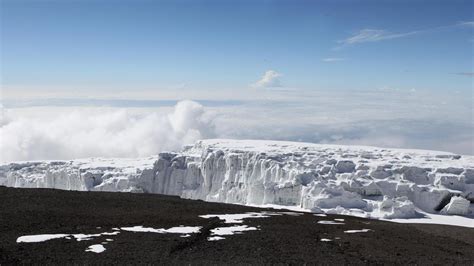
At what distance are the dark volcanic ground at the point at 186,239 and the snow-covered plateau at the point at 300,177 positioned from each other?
2780 centimetres

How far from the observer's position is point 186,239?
24422 mm

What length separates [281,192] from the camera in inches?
2800

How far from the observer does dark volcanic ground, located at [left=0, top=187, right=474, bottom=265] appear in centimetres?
2141

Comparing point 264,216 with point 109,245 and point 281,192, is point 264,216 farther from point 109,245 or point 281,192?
point 281,192

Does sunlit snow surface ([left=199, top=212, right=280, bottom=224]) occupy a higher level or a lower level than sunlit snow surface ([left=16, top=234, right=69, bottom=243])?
lower

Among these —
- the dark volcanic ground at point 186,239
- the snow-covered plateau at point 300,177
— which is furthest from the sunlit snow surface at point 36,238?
the snow-covered plateau at point 300,177

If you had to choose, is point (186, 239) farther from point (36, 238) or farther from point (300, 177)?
point (300, 177)

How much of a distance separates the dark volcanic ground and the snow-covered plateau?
27.8 metres

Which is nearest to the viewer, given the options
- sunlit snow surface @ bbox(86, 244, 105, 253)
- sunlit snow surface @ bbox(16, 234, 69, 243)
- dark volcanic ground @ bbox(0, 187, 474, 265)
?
dark volcanic ground @ bbox(0, 187, 474, 265)

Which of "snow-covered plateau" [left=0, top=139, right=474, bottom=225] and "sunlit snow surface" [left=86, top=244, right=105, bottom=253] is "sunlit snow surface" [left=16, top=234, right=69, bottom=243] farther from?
"snow-covered plateau" [left=0, top=139, right=474, bottom=225]

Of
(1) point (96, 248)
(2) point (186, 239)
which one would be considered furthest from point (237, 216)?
(1) point (96, 248)

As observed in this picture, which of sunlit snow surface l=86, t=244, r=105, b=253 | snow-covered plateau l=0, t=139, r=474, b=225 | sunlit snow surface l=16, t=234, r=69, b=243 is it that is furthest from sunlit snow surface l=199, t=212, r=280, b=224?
snow-covered plateau l=0, t=139, r=474, b=225

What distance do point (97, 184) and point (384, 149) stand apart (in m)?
55.4

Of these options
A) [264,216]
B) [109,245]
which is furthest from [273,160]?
[109,245]
